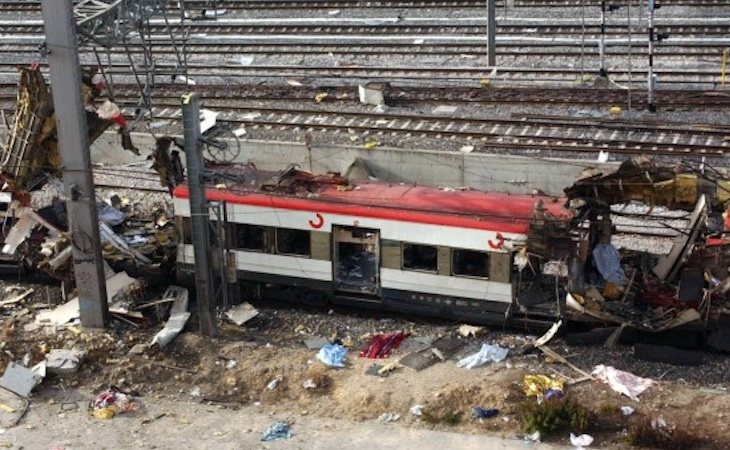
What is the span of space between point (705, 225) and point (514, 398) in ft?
12.9

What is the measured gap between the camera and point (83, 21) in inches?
664

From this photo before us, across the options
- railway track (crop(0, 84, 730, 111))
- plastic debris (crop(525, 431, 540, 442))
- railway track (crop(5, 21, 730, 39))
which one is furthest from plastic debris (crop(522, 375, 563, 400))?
railway track (crop(5, 21, 730, 39))

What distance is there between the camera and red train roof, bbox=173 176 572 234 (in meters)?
16.9

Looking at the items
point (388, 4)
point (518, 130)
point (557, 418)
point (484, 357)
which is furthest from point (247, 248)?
point (388, 4)

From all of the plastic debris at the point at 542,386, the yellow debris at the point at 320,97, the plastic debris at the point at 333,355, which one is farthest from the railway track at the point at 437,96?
the plastic debris at the point at 542,386

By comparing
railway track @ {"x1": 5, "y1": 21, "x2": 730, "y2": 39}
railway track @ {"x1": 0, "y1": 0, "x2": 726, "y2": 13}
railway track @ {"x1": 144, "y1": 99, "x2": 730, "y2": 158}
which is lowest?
railway track @ {"x1": 144, "y1": 99, "x2": 730, "y2": 158}

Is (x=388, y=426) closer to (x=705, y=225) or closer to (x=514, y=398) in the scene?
(x=514, y=398)

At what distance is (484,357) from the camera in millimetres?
16672

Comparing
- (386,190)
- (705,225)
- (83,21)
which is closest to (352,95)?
(386,190)

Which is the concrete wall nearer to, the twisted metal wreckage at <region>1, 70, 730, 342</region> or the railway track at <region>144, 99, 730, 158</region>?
the railway track at <region>144, 99, 730, 158</region>

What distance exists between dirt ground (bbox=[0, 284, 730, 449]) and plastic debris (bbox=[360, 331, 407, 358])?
16 centimetres

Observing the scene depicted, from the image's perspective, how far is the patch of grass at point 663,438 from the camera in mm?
14062

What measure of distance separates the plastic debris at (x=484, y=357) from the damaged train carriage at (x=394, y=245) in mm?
629

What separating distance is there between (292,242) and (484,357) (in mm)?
4036
